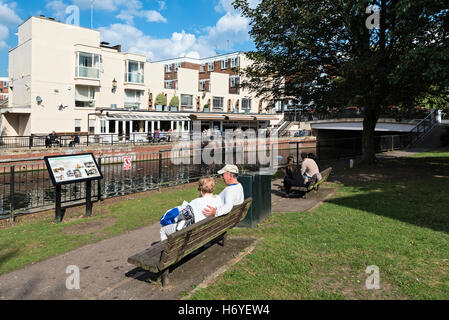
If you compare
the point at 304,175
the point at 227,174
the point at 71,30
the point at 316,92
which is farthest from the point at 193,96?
the point at 227,174

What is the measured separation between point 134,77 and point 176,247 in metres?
38.7

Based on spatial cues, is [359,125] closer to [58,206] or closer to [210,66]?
[58,206]

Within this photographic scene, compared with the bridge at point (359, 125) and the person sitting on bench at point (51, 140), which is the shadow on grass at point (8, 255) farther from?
the bridge at point (359, 125)

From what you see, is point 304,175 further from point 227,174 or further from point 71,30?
point 71,30

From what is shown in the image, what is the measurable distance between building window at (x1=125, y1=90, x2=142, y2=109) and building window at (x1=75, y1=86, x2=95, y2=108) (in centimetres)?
431

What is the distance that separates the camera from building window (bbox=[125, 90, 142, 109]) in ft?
131

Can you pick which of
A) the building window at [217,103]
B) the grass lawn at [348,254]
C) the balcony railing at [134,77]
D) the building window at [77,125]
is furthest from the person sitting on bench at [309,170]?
the building window at [217,103]

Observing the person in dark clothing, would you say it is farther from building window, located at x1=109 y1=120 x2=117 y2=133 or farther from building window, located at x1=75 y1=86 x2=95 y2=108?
building window, located at x1=75 y1=86 x2=95 y2=108

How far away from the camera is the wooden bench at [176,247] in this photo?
408 centimetres

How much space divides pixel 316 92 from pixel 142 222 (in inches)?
427

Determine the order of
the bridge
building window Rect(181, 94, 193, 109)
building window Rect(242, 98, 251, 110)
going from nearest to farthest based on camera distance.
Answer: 1. the bridge
2. building window Rect(181, 94, 193, 109)
3. building window Rect(242, 98, 251, 110)

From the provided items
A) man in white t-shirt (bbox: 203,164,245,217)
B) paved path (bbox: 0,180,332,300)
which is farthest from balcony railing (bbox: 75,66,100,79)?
man in white t-shirt (bbox: 203,164,245,217)
